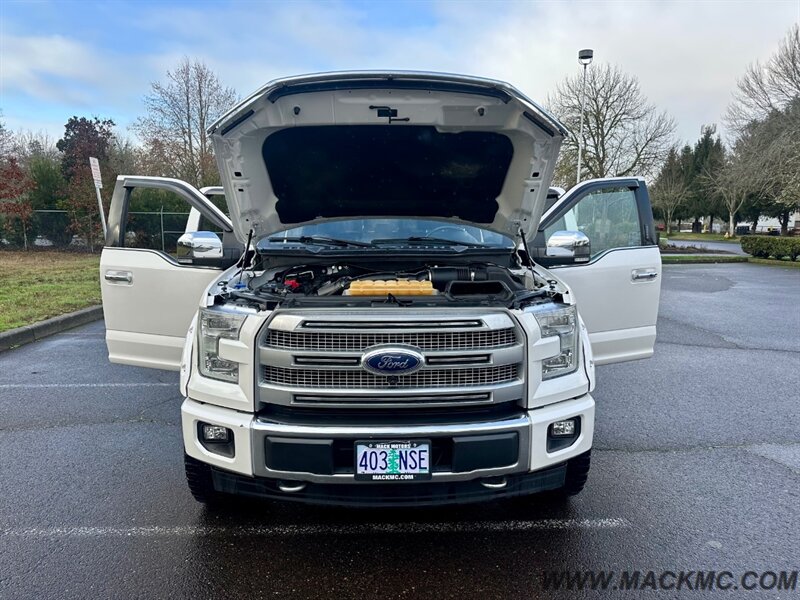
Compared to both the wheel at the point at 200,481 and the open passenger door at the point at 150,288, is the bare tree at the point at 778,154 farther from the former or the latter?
the wheel at the point at 200,481

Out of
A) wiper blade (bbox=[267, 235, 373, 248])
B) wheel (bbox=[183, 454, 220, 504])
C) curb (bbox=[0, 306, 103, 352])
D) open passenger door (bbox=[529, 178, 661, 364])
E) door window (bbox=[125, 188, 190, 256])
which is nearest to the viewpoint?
wheel (bbox=[183, 454, 220, 504])

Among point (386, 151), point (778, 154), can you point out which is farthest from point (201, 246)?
point (778, 154)

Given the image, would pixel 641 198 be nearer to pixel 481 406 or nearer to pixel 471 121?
pixel 471 121

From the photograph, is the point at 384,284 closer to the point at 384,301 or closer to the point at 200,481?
the point at 384,301

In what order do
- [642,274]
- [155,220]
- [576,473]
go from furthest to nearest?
[155,220], [642,274], [576,473]

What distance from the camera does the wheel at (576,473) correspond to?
9.79 feet

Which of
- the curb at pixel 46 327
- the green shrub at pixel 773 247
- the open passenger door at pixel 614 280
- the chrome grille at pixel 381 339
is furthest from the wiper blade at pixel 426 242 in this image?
the green shrub at pixel 773 247

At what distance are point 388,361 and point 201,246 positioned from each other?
2.28m

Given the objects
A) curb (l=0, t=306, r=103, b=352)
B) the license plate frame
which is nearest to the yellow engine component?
the license plate frame

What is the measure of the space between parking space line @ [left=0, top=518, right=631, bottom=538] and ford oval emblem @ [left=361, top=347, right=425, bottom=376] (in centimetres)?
102

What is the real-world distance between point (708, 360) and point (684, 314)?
3739mm

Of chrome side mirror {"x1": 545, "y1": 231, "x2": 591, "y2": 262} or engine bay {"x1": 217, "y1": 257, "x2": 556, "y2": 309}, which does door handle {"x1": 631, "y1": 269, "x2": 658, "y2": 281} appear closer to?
chrome side mirror {"x1": 545, "y1": 231, "x2": 591, "y2": 262}

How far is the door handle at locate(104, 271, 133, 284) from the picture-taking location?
3887 millimetres

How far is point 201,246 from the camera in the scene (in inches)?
163
